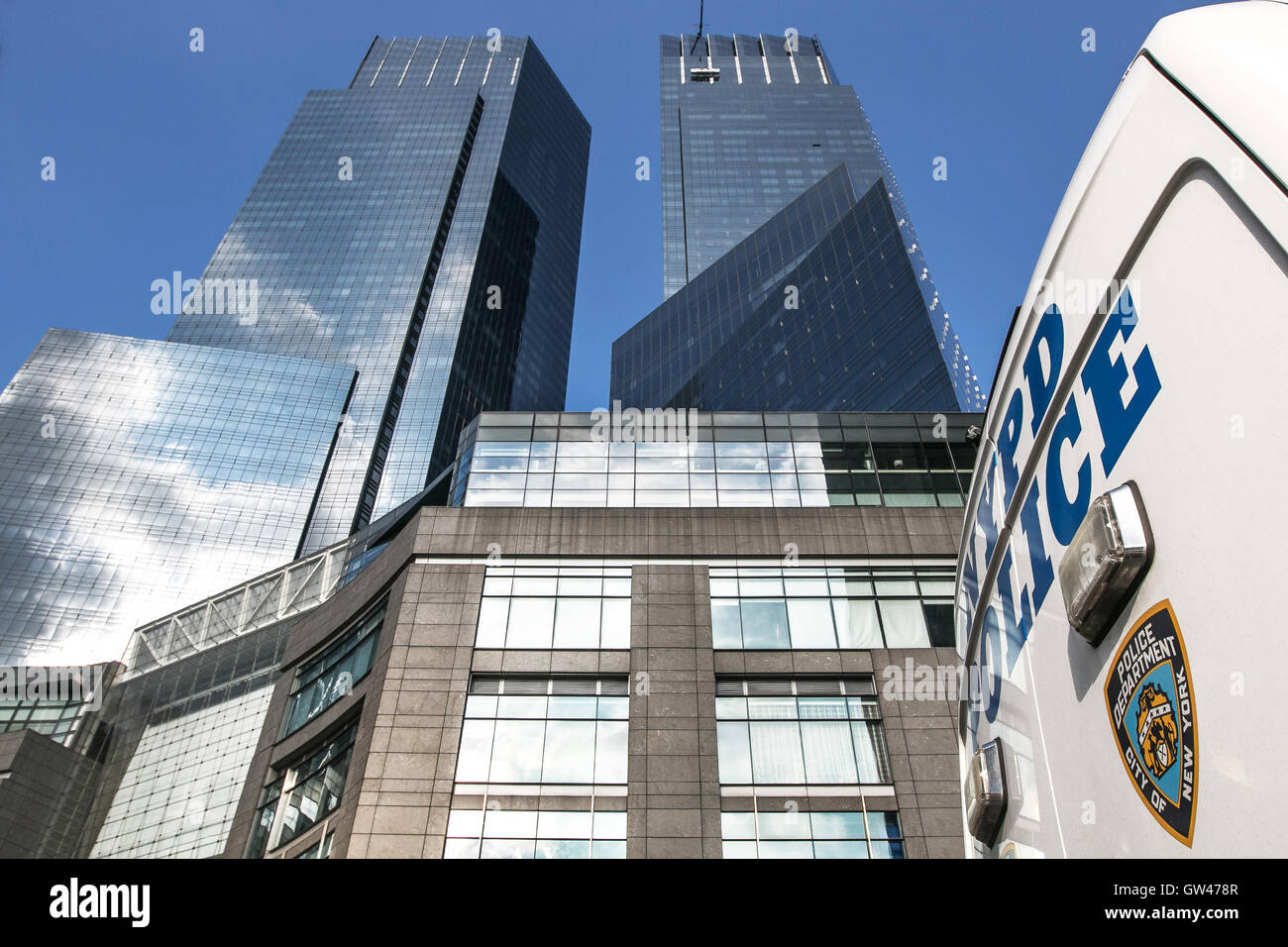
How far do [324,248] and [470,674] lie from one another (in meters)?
143

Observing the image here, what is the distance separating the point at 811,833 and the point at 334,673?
14.9m

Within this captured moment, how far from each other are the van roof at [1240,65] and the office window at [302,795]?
22.8 m

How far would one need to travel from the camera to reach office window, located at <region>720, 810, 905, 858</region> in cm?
2066

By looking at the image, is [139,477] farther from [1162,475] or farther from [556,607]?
[1162,475]

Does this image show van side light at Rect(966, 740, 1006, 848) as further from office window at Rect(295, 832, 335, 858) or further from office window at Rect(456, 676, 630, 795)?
office window at Rect(295, 832, 335, 858)

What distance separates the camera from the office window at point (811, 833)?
20.7m

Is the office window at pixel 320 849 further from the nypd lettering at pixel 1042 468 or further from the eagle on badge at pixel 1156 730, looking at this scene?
the eagle on badge at pixel 1156 730

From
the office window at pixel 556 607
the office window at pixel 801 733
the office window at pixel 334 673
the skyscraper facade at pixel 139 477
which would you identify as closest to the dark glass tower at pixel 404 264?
the skyscraper facade at pixel 139 477

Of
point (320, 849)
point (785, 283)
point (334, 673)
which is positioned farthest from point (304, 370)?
point (320, 849)

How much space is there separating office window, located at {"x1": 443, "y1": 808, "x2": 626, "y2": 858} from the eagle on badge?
17.1 meters

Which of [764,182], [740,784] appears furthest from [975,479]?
[764,182]

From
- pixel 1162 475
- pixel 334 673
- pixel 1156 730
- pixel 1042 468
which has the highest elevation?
pixel 334 673

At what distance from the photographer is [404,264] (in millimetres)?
150625

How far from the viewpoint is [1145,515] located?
5.34 meters
